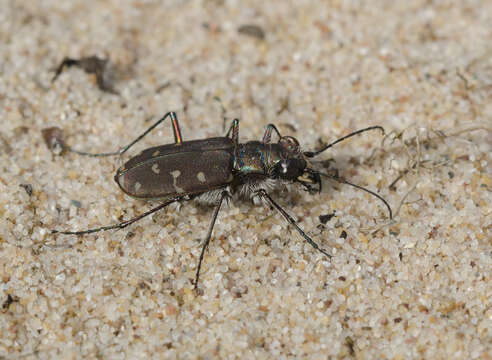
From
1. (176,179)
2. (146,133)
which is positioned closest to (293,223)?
(176,179)

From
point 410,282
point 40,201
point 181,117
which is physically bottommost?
point 410,282

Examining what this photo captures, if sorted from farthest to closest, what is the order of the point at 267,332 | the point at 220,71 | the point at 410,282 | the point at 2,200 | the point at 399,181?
the point at 220,71 → the point at 399,181 → the point at 2,200 → the point at 410,282 → the point at 267,332

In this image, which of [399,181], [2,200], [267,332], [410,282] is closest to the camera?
[267,332]

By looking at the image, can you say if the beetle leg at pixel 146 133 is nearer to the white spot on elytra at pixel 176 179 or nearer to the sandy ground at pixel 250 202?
the sandy ground at pixel 250 202

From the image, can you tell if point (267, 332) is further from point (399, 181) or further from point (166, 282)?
point (399, 181)

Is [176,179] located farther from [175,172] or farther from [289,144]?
[289,144]

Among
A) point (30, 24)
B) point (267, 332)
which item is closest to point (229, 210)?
point (267, 332)

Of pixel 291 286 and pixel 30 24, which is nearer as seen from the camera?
pixel 291 286
